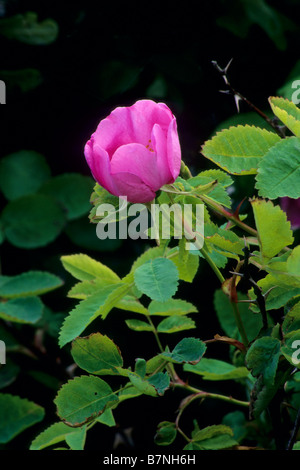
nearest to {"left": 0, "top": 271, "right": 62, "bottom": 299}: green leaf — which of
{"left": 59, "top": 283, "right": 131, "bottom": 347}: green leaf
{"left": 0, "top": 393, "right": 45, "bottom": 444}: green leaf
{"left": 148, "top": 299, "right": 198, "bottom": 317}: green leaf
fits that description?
{"left": 0, "top": 393, "right": 45, "bottom": 444}: green leaf

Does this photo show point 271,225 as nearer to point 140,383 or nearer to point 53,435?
point 140,383

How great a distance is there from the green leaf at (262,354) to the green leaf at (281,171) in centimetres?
13

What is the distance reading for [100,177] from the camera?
18.6 inches

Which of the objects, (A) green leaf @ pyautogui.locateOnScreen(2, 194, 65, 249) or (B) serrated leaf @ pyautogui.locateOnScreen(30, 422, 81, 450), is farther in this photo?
(A) green leaf @ pyautogui.locateOnScreen(2, 194, 65, 249)

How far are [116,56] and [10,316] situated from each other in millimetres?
581

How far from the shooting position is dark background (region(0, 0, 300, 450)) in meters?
1.11

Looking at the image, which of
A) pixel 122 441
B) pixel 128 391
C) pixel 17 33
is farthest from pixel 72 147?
pixel 128 391

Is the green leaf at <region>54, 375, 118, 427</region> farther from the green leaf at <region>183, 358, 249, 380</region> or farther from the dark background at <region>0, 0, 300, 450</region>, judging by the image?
the dark background at <region>0, 0, 300, 450</region>

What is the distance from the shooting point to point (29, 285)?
91 cm

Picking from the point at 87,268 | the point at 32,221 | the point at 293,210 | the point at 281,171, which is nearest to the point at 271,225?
the point at 281,171

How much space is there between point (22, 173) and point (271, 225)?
31.6 inches

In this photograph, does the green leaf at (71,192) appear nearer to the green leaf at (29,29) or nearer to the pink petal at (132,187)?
the green leaf at (29,29)

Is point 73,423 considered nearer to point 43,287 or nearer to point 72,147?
point 43,287

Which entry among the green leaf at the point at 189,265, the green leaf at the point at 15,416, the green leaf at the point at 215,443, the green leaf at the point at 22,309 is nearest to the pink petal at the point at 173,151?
the green leaf at the point at 189,265
